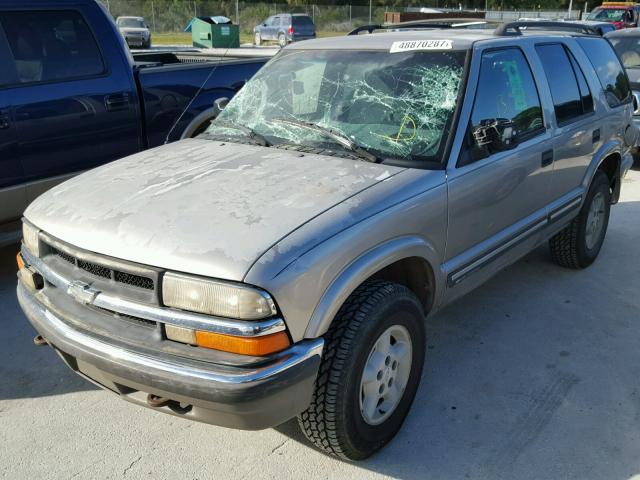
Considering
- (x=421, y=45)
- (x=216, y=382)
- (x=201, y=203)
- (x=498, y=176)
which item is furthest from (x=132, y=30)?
(x=216, y=382)

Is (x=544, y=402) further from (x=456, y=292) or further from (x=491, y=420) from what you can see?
(x=456, y=292)

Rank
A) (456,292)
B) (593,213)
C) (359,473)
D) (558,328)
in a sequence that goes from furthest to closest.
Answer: (593,213) → (558,328) → (456,292) → (359,473)

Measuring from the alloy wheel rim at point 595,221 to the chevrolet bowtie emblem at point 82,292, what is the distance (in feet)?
12.5

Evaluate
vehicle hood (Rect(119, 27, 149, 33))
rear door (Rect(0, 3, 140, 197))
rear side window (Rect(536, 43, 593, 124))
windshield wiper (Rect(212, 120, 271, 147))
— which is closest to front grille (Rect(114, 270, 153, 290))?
windshield wiper (Rect(212, 120, 271, 147))

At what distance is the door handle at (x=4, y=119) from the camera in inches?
174

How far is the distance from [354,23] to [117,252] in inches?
2026

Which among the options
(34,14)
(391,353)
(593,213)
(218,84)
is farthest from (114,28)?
(593,213)

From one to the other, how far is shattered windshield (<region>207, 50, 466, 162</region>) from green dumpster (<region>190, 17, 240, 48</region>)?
18821 mm

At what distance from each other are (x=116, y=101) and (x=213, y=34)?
18959 millimetres

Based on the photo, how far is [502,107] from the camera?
361 cm

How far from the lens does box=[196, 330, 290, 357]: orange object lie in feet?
7.61

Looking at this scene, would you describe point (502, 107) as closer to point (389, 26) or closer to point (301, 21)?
point (389, 26)

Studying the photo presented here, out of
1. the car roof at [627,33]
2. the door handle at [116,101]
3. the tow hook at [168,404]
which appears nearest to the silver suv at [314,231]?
the tow hook at [168,404]

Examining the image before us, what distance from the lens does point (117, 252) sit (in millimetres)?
2502
